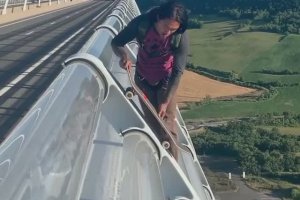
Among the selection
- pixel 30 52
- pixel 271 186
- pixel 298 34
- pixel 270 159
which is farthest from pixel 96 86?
pixel 298 34

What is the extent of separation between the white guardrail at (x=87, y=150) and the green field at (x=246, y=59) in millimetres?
47618

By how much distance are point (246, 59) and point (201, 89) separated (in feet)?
64.7

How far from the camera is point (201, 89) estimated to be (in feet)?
189

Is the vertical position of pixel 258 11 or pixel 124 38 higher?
pixel 124 38

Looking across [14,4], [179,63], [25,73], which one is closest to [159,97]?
[179,63]

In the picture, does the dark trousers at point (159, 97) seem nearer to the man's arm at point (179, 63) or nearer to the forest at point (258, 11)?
the man's arm at point (179, 63)

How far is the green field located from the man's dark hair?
155ft

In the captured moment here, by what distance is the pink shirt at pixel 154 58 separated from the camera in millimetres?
5375

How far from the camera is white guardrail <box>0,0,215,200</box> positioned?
2697 mm

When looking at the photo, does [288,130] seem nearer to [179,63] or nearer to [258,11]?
[179,63]

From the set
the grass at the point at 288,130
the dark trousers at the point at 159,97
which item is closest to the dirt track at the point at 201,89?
the grass at the point at 288,130

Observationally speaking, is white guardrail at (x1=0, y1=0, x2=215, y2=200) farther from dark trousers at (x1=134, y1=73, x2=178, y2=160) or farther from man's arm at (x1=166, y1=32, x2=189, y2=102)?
man's arm at (x1=166, y1=32, x2=189, y2=102)

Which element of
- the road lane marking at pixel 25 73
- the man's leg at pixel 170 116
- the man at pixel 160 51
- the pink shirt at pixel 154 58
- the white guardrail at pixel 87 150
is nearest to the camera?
the white guardrail at pixel 87 150

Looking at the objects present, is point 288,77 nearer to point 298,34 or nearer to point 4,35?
point 298,34
